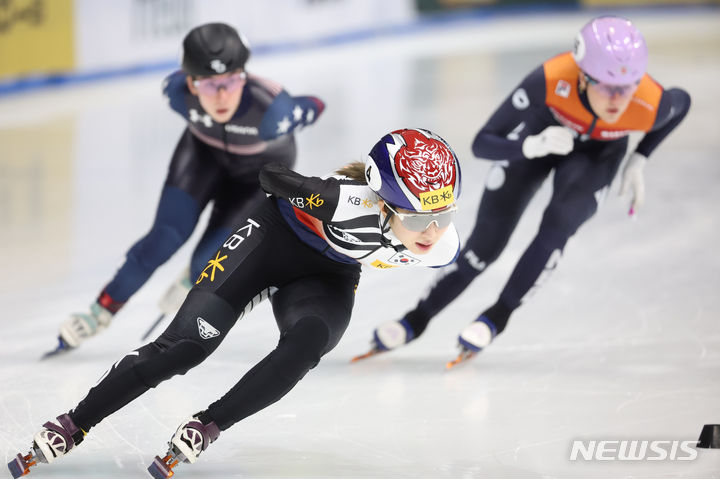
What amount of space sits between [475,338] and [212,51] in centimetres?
166

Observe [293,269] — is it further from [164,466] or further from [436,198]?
[164,466]

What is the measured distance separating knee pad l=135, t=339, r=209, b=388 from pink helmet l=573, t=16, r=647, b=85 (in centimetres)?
200

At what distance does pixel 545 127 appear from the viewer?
15.0 feet

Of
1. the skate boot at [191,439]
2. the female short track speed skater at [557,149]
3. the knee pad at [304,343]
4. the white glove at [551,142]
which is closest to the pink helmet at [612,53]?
the female short track speed skater at [557,149]

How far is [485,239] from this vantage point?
4.59m

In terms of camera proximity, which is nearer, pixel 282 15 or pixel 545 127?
pixel 545 127

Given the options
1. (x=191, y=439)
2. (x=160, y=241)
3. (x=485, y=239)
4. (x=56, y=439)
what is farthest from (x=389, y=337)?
(x=56, y=439)

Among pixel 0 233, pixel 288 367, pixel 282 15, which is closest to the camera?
pixel 288 367

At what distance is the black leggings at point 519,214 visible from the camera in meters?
4.34

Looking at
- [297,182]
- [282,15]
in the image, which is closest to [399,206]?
[297,182]

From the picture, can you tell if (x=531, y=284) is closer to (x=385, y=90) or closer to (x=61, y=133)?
(x=61, y=133)

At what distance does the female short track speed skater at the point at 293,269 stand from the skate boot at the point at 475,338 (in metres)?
0.98

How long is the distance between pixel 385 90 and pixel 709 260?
6.18 m

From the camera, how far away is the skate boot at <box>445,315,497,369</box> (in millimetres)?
4426
